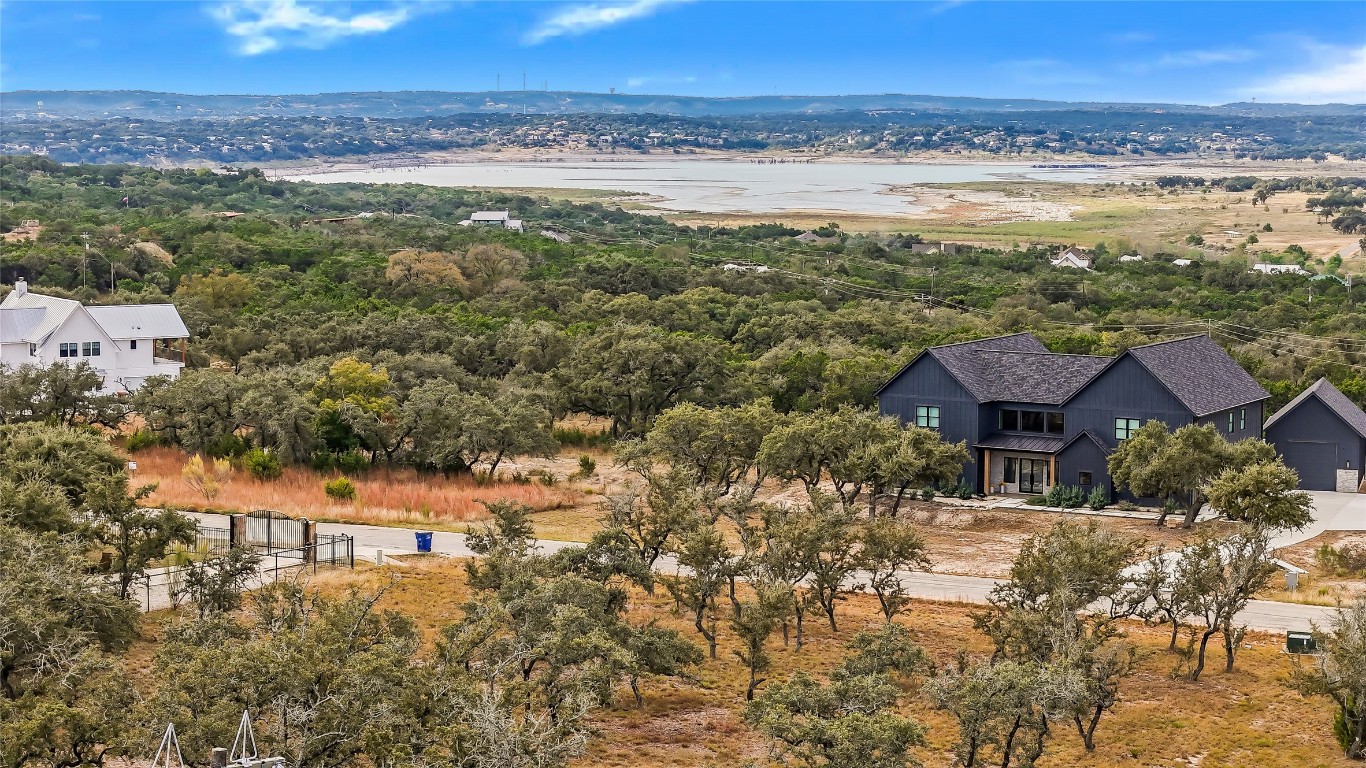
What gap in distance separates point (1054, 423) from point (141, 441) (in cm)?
2935

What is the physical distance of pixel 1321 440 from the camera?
47594 mm

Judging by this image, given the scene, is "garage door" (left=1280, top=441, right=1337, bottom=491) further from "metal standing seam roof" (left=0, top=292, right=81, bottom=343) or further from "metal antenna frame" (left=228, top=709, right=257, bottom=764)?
"metal standing seam roof" (left=0, top=292, right=81, bottom=343)

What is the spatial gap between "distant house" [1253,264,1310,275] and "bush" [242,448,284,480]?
7939 cm

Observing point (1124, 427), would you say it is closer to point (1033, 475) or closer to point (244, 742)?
point (1033, 475)

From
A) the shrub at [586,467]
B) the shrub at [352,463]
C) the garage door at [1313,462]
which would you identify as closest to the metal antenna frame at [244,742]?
the shrub at [352,463]

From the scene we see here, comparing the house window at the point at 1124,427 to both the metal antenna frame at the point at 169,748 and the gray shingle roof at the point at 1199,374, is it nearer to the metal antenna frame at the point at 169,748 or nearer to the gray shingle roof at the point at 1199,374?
the gray shingle roof at the point at 1199,374

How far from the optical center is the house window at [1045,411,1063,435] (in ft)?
153

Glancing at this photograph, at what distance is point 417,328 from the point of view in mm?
66250

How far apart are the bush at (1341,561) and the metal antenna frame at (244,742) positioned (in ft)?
88.3

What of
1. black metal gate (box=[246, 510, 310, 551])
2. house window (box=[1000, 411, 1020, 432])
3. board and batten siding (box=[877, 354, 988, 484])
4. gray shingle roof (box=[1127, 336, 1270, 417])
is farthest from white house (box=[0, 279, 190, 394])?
gray shingle roof (box=[1127, 336, 1270, 417])

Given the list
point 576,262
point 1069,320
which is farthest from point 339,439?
point 576,262

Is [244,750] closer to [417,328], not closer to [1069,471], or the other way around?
[1069,471]

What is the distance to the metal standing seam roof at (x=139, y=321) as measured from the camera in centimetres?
5984

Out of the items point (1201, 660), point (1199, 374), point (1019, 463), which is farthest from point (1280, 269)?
point (1201, 660)
